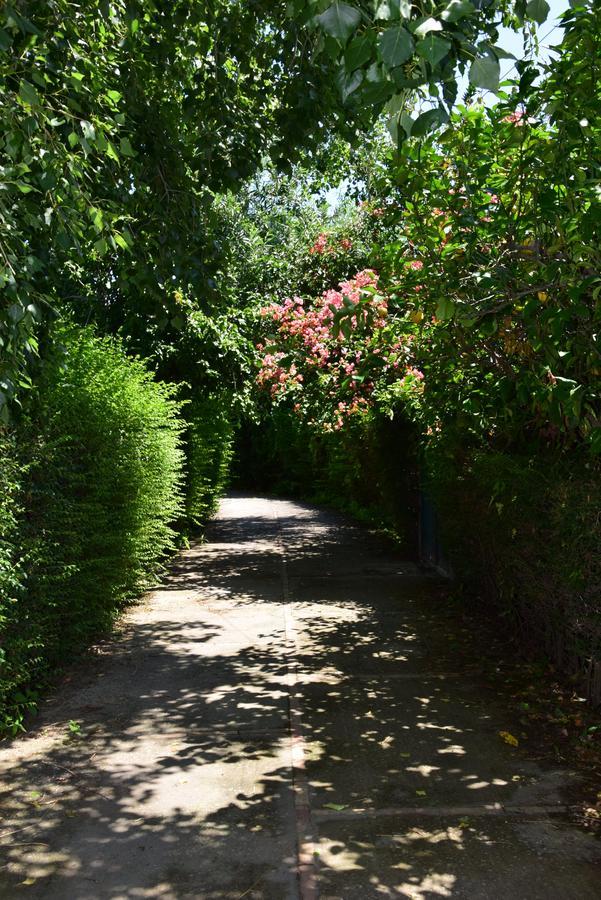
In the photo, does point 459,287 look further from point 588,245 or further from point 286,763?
point 286,763

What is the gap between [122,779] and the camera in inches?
216

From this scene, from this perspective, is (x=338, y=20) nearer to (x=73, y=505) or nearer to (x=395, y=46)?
(x=395, y=46)

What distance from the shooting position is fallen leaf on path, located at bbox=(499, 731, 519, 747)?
234 inches

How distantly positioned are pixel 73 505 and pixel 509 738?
13.0 ft

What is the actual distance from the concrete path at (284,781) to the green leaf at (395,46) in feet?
11.7

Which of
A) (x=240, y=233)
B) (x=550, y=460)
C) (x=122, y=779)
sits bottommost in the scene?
(x=122, y=779)

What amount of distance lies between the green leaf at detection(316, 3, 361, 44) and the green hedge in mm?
3881

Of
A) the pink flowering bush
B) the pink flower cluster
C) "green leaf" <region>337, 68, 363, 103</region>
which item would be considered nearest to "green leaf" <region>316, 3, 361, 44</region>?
"green leaf" <region>337, 68, 363, 103</region>

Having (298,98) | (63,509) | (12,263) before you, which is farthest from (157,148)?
(12,263)

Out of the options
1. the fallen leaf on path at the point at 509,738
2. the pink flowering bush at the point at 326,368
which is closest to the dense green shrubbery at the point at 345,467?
the pink flowering bush at the point at 326,368

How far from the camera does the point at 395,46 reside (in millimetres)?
2387

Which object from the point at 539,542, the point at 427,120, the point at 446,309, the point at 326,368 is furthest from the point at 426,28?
the point at 326,368

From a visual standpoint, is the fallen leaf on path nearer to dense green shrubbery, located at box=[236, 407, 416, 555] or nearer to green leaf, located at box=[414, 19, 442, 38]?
green leaf, located at box=[414, 19, 442, 38]

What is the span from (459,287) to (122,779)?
3864 mm
